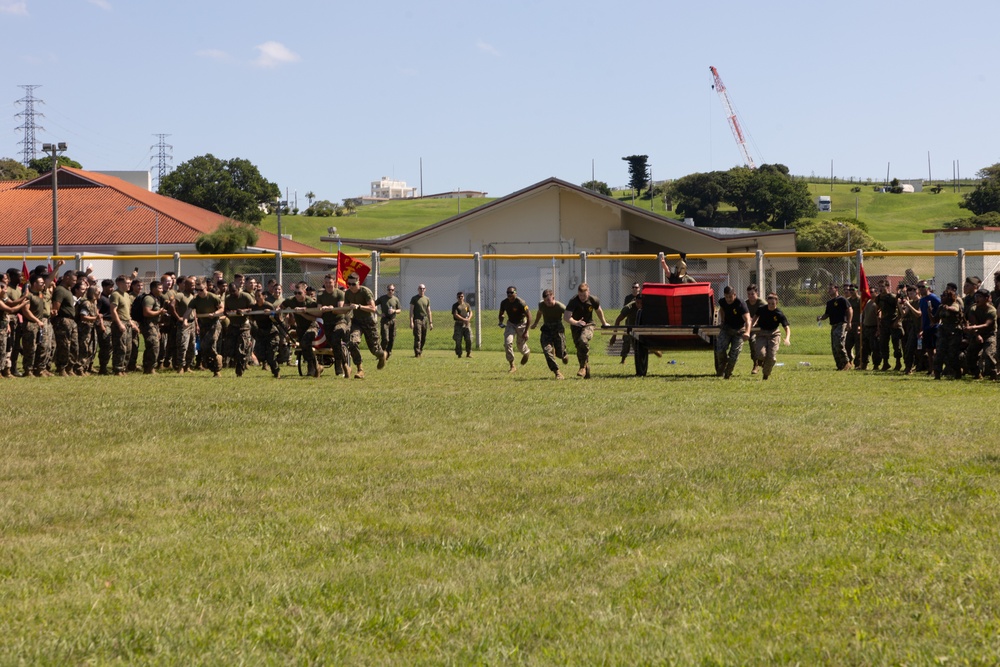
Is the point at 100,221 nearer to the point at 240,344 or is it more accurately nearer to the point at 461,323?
the point at 461,323

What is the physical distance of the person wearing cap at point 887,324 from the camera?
23641 millimetres

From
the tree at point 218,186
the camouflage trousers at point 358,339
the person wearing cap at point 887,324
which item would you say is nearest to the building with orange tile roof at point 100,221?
the tree at point 218,186

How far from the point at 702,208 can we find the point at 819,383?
104088mm

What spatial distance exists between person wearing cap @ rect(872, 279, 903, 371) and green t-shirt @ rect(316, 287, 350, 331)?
10034 millimetres

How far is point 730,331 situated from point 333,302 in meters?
6.62

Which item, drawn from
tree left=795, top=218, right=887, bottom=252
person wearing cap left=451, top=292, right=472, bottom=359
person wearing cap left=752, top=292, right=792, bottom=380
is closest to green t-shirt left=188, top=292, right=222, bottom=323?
person wearing cap left=451, top=292, right=472, bottom=359

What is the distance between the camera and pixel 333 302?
69.7ft

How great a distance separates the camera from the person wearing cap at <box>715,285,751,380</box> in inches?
808

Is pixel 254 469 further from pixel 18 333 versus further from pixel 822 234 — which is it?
pixel 822 234

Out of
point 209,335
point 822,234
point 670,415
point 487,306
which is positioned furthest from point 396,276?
point 822,234

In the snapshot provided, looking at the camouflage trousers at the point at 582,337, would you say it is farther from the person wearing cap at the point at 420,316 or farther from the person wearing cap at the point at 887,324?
the person wearing cap at the point at 420,316

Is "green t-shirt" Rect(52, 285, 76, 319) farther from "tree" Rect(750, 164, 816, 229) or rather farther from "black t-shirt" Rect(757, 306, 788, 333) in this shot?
"tree" Rect(750, 164, 816, 229)

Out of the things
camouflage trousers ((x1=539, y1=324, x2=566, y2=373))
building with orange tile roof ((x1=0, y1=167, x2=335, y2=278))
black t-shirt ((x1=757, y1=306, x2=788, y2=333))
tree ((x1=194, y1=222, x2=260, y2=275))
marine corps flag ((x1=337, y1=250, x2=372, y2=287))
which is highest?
building with orange tile roof ((x1=0, y1=167, x2=335, y2=278))

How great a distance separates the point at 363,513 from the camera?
327 inches
